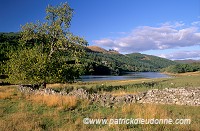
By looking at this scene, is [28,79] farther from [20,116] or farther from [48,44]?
[20,116]

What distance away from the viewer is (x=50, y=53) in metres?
36.0

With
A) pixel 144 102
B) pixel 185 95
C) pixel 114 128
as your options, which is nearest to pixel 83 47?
pixel 144 102

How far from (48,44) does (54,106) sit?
1817cm

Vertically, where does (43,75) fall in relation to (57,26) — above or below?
below

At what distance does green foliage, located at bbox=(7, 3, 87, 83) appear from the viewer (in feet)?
111

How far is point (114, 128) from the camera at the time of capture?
12.9 meters

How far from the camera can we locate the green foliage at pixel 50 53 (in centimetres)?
3381

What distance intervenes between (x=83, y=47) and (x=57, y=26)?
5204 mm

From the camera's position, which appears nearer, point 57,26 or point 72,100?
point 72,100

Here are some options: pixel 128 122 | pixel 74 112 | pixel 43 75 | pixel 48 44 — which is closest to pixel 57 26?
pixel 48 44

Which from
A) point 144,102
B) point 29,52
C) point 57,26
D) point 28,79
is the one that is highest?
point 57,26

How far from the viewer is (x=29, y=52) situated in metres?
34.8

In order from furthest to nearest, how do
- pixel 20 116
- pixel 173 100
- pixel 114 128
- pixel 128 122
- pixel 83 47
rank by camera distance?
pixel 83 47, pixel 173 100, pixel 20 116, pixel 128 122, pixel 114 128

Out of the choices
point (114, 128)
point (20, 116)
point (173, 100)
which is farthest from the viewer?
point (173, 100)
